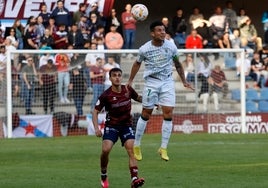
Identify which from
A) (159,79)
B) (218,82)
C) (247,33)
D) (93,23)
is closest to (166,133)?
(159,79)

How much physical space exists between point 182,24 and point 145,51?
16773 millimetres

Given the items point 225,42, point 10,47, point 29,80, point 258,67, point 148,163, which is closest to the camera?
point 148,163

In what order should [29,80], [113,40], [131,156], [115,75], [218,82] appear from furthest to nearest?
[113,40], [218,82], [29,80], [115,75], [131,156]

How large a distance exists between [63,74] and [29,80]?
1.18m

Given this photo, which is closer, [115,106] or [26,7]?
[115,106]

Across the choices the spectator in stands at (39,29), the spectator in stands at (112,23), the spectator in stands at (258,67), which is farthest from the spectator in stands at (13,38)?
the spectator in stands at (258,67)

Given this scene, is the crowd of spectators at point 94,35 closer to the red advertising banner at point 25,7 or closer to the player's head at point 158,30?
the red advertising banner at point 25,7

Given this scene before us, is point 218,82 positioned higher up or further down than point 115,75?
further down

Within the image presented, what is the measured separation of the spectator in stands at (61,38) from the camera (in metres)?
30.4

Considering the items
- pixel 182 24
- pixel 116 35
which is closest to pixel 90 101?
pixel 116 35

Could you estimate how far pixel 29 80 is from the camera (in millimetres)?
28266

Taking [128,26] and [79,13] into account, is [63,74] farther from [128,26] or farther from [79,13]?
[128,26]

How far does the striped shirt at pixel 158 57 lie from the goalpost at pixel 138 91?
10.9 meters

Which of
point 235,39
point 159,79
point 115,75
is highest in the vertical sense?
point 235,39
